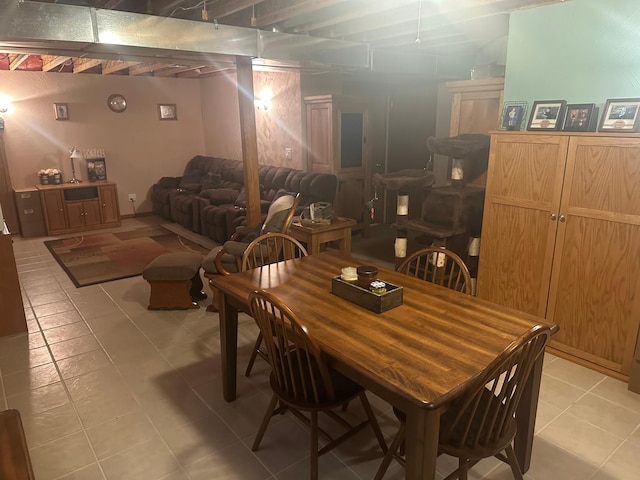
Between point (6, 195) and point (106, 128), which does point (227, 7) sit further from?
point (6, 195)

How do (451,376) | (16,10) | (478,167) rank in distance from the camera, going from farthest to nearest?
(478,167) < (16,10) < (451,376)

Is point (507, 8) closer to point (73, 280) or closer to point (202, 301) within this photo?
point (202, 301)

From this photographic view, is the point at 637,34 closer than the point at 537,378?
No

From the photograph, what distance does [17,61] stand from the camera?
5891 mm

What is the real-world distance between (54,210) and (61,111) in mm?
1488

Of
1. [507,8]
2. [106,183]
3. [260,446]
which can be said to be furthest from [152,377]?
[106,183]

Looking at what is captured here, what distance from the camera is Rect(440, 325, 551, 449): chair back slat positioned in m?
1.50

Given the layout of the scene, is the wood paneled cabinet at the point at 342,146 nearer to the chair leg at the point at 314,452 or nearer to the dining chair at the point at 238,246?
the dining chair at the point at 238,246

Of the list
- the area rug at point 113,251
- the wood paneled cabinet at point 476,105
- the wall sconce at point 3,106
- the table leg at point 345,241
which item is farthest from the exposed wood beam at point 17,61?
the wood paneled cabinet at point 476,105

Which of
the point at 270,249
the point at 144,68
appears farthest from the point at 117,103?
the point at 270,249

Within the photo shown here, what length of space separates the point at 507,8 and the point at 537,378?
2.67 meters

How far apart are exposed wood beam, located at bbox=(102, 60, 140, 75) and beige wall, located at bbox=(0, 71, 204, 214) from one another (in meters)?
0.35

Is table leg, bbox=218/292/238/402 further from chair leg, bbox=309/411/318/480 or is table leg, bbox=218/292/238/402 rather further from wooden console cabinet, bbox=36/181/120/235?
wooden console cabinet, bbox=36/181/120/235

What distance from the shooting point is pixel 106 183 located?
6.81 metres
